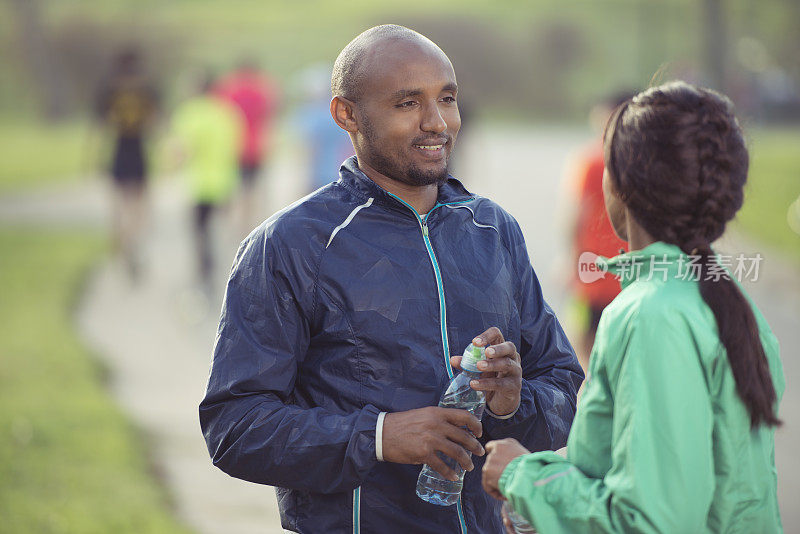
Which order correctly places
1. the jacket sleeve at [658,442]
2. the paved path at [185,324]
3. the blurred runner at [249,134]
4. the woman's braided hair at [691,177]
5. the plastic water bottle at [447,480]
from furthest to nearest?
the blurred runner at [249,134]
the paved path at [185,324]
the plastic water bottle at [447,480]
the woman's braided hair at [691,177]
the jacket sleeve at [658,442]

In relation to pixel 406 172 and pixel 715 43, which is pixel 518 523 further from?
pixel 715 43

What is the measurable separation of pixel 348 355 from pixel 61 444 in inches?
180

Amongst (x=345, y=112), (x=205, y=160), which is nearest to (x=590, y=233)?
(x=345, y=112)

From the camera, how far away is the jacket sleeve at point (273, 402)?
2.56 m

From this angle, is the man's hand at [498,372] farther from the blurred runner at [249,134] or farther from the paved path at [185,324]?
the blurred runner at [249,134]

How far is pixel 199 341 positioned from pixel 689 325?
26.3 ft

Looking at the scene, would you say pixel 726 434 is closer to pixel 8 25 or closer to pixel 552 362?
pixel 552 362

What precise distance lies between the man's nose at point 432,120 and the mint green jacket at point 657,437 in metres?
0.73

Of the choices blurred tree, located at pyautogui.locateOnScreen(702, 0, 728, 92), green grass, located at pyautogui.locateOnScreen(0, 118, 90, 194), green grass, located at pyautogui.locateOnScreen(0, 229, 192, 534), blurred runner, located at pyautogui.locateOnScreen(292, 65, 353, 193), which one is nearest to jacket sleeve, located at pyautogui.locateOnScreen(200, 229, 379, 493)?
green grass, located at pyautogui.locateOnScreen(0, 229, 192, 534)

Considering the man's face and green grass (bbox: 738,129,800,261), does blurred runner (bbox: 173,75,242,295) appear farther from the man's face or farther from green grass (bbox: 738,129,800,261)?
the man's face

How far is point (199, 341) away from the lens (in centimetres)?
964

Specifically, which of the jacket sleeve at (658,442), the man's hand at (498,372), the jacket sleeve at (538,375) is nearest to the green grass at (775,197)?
the jacket sleeve at (538,375)

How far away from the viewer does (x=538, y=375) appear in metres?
2.94

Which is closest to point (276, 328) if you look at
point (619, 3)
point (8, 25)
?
point (8, 25)
